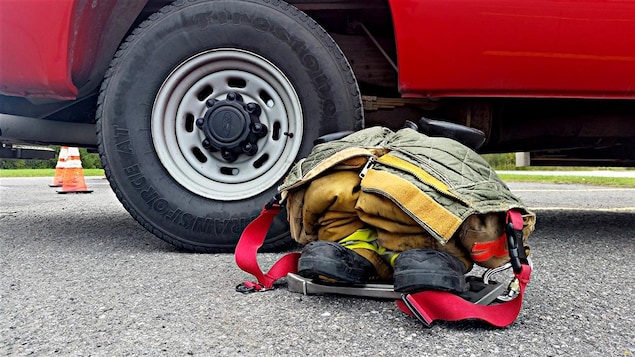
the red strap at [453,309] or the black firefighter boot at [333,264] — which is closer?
the red strap at [453,309]

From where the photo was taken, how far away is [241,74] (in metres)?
1.81

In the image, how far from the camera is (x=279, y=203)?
1417 millimetres

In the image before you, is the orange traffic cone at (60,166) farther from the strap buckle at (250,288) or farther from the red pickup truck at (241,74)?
the strap buckle at (250,288)

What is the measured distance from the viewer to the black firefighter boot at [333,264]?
1.13 meters

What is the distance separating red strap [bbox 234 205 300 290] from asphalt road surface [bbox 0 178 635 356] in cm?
5

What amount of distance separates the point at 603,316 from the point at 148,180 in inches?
56.8

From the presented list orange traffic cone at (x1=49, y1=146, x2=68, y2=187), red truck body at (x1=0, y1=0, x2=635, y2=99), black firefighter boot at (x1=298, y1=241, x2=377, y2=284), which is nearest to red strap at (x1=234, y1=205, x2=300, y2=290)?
black firefighter boot at (x1=298, y1=241, x2=377, y2=284)

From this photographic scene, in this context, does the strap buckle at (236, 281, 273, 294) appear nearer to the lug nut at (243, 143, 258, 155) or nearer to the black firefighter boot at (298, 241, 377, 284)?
the black firefighter boot at (298, 241, 377, 284)

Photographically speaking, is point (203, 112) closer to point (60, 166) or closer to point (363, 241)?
point (363, 241)

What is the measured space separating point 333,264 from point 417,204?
0.77 ft

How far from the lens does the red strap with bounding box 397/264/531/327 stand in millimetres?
995

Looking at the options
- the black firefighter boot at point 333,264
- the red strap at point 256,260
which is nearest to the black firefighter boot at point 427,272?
the black firefighter boot at point 333,264

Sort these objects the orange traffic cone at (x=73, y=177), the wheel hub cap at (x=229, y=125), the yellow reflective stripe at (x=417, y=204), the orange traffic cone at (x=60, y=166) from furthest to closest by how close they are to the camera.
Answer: the orange traffic cone at (x=60, y=166) < the orange traffic cone at (x=73, y=177) < the wheel hub cap at (x=229, y=125) < the yellow reflective stripe at (x=417, y=204)

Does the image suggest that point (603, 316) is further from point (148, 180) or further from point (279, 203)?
point (148, 180)
